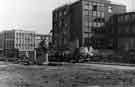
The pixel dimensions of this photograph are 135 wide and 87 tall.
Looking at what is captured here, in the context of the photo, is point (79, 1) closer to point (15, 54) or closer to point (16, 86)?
point (15, 54)

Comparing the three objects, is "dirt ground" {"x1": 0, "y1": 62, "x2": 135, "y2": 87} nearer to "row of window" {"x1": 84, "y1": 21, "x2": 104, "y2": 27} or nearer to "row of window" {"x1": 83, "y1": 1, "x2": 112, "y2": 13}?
"row of window" {"x1": 84, "y1": 21, "x2": 104, "y2": 27}

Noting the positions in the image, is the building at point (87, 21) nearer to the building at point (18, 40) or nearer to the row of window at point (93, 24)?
the row of window at point (93, 24)

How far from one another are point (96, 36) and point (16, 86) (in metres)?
42.8

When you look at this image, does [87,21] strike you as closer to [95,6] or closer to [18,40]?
[95,6]

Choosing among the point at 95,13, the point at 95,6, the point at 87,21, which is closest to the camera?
the point at 87,21

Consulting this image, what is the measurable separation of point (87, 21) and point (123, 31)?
1006cm

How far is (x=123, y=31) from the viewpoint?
51.2 m

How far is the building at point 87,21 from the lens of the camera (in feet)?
178

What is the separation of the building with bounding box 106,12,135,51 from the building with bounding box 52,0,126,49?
2851mm

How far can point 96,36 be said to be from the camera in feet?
182

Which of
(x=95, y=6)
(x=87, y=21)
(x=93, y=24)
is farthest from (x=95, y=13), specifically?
(x=87, y=21)

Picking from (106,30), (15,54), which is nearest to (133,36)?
(106,30)

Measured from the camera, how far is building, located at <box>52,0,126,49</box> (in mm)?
54344

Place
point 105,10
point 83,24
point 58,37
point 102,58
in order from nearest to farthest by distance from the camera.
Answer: point 102,58
point 83,24
point 105,10
point 58,37
